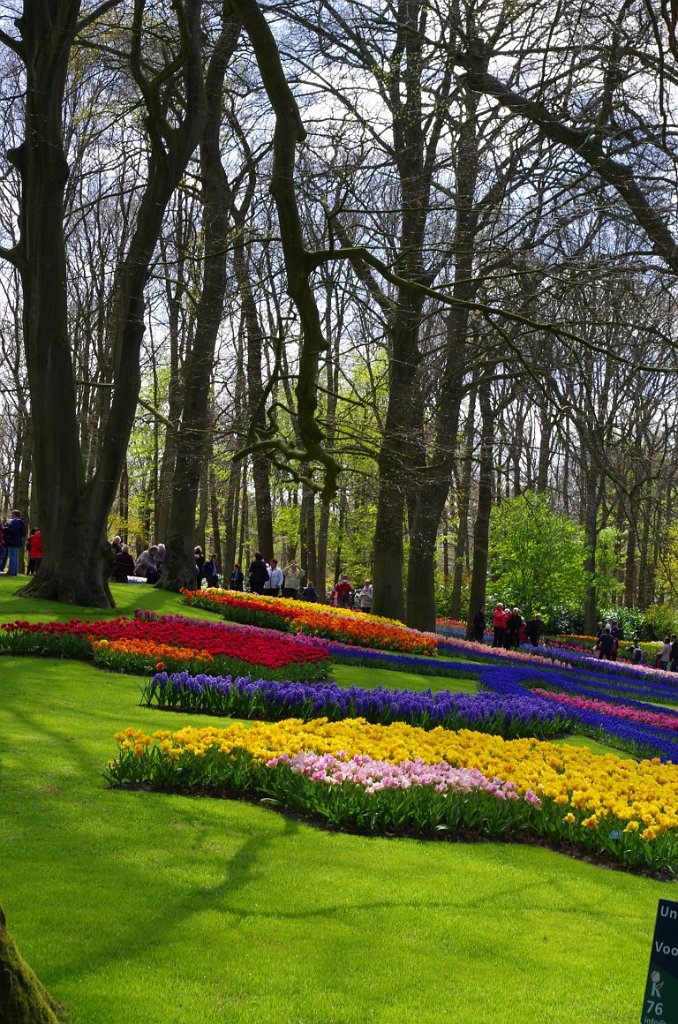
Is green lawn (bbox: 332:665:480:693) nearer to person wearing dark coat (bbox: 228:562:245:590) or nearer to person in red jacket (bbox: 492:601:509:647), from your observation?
person in red jacket (bbox: 492:601:509:647)

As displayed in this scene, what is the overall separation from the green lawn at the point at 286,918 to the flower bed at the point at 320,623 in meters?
11.2

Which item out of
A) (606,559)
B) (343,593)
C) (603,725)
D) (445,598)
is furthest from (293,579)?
(603,725)

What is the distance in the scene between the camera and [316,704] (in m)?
9.63

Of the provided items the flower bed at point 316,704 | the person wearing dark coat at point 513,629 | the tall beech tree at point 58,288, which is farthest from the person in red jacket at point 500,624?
the flower bed at point 316,704

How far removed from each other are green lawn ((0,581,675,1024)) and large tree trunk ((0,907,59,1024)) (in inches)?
24.7

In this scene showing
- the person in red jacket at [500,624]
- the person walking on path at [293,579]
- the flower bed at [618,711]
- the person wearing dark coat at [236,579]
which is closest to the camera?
the flower bed at [618,711]

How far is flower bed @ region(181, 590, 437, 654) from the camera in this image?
17.7 metres

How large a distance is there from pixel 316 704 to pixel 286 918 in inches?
203

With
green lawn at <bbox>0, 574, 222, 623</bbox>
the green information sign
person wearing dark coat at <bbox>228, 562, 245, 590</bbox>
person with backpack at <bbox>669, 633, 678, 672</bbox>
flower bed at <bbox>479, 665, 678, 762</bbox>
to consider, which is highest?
person wearing dark coat at <bbox>228, 562, 245, 590</bbox>

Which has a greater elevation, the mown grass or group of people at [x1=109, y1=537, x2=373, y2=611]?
group of people at [x1=109, y1=537, x2=373, y2=611]

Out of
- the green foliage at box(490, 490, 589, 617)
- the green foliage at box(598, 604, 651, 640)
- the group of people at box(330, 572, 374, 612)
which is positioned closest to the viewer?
the green foliage at box(490, 490, 589, 617)

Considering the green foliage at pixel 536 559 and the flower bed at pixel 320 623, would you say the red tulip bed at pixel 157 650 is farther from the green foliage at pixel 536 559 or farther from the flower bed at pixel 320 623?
the green foliage at pixel 536 559

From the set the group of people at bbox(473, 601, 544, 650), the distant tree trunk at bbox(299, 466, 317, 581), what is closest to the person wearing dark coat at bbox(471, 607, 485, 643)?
the group of people at bbox(473, 601, 544, 650)

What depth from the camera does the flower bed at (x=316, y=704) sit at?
9.54 m
